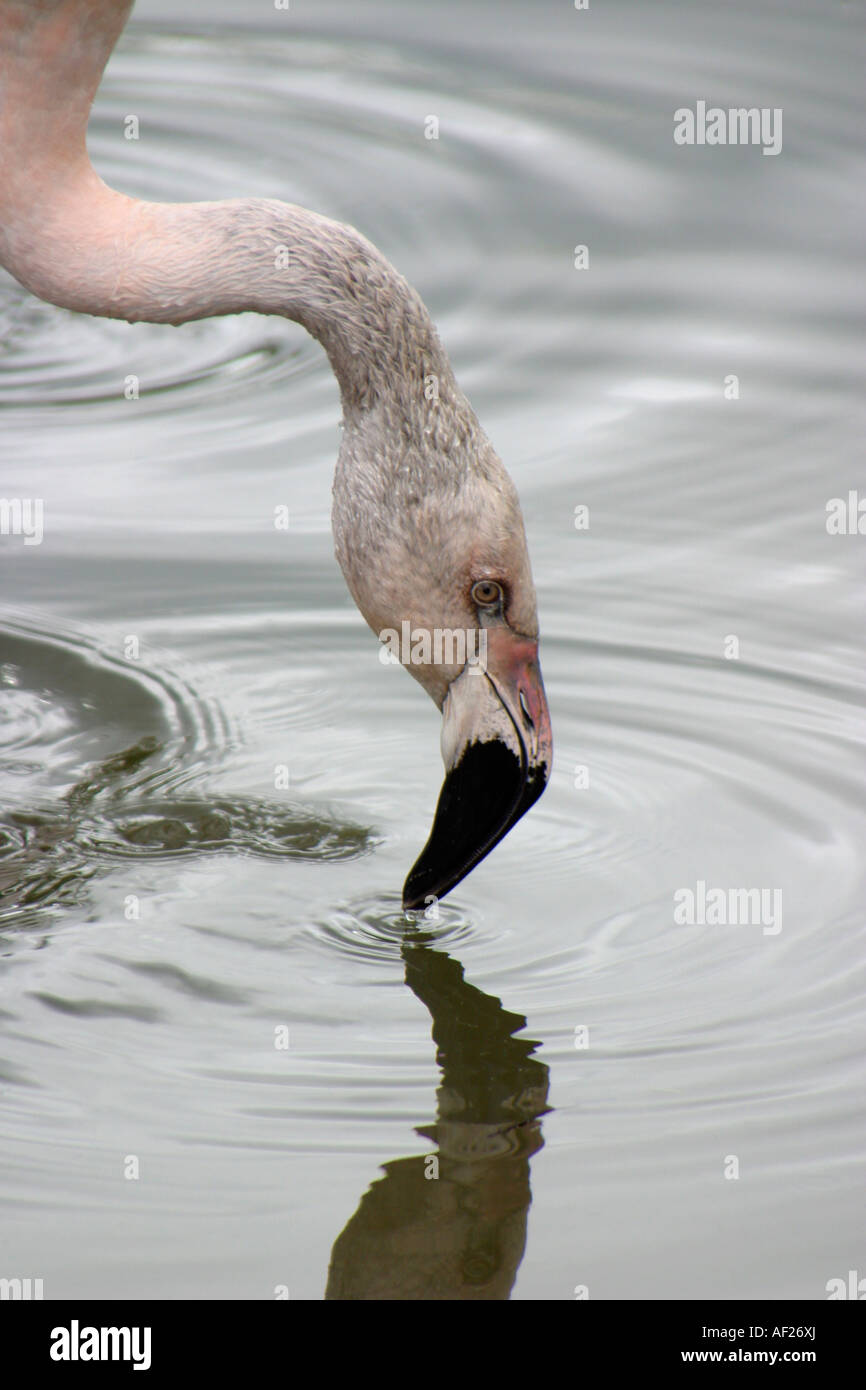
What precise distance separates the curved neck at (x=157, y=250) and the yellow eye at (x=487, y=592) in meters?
0.41

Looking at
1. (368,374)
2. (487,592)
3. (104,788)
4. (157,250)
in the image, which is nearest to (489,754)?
(487,592)

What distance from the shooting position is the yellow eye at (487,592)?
398cm

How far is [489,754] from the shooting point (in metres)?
3.93

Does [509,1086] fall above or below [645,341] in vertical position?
below

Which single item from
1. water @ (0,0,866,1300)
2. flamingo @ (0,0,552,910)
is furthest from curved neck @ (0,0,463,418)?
water @ (0,0,866,1300)

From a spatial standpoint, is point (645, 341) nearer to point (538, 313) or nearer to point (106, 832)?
point (538, 313)

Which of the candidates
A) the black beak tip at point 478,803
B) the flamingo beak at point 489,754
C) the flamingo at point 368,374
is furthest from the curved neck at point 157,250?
the black beak tip at point 478,803

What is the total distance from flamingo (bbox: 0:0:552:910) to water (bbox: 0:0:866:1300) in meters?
0.48

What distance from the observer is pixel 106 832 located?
4.46 m

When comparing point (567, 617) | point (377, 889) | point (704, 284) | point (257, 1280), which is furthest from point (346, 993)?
point (704, 284)

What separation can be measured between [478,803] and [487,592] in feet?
1.51

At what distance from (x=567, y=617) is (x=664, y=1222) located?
2535 mm

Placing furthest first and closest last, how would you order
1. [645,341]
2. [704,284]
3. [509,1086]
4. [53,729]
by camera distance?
[704,284], [645,341], [53,729], [509,1086]

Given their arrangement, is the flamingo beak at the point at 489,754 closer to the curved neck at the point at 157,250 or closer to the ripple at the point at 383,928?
the ripple at the point at 383,928
